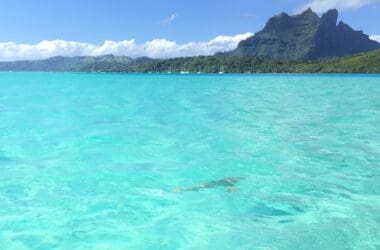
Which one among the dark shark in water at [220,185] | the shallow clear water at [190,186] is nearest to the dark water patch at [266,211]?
the shallow clear water at [190,186]

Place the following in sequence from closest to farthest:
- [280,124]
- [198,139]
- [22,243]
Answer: [22,243], [198,139], [280,124]

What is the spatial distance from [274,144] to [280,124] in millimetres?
7686

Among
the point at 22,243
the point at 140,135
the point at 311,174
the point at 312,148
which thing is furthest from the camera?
the point at 140,135

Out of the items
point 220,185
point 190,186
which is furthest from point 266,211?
point 190,186

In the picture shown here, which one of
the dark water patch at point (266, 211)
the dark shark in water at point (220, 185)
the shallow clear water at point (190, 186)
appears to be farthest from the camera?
the dark shark in water at point (220, 185)

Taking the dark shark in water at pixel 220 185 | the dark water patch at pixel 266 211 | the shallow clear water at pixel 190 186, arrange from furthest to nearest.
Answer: the dark shark in water at pixel 220 185
the dark water patch at pixel 266 211
the shallow clear water at pixel 190 186

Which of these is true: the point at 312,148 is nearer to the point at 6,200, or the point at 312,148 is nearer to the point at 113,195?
the point at 113,195

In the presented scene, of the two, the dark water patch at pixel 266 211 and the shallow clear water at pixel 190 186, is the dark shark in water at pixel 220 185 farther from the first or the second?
the dark water patch at pixel 266 211

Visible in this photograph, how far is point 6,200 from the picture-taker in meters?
12.3

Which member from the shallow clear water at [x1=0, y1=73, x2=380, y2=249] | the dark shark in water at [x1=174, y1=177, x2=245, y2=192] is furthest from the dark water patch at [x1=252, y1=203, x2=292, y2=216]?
the dark shark in water at [x1=174, y1=177, x2=245, y2=192]

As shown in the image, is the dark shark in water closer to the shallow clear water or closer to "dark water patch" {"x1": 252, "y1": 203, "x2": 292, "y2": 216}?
the shallow clear water

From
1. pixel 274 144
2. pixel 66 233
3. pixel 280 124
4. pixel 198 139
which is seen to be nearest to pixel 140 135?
pixel 198 139

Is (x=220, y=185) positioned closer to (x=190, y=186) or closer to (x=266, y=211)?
(x=190, y=186)

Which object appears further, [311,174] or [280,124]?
[280,124]
